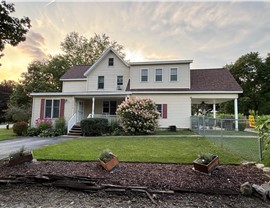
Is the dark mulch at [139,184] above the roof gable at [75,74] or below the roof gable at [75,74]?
below

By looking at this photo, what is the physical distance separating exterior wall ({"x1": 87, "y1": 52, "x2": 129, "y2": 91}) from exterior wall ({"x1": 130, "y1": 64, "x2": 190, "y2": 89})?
125 centimetres

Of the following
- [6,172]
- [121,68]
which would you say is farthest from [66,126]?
[6,172]

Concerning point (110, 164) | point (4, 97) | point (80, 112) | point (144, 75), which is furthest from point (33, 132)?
point (4, 97)

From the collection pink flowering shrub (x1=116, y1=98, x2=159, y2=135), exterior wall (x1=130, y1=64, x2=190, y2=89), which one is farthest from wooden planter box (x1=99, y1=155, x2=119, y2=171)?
exterior wall (x1=130, y1=64, x2=190, y2=89)

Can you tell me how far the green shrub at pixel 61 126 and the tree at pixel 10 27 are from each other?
9.17 metres

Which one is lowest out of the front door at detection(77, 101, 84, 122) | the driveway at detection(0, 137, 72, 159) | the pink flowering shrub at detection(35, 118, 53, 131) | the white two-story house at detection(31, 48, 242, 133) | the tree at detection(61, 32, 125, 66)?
the driveway at detection(0, 137, 72, 159)

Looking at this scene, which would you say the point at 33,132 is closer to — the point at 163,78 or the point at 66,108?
the point at 66,108

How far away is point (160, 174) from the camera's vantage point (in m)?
4.40

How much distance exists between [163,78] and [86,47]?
21316mm

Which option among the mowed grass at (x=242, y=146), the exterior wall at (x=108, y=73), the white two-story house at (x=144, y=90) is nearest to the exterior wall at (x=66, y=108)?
the white two-story house at (x=144, y=90)

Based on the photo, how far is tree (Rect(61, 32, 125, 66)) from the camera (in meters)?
32.5

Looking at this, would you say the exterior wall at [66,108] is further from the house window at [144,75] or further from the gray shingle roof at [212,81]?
the house window at [144,75]

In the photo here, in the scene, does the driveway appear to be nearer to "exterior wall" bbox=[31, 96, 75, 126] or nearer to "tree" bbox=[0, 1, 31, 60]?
"tree" bbox=[0, 1, 31, 60]

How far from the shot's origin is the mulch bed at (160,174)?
385cm
